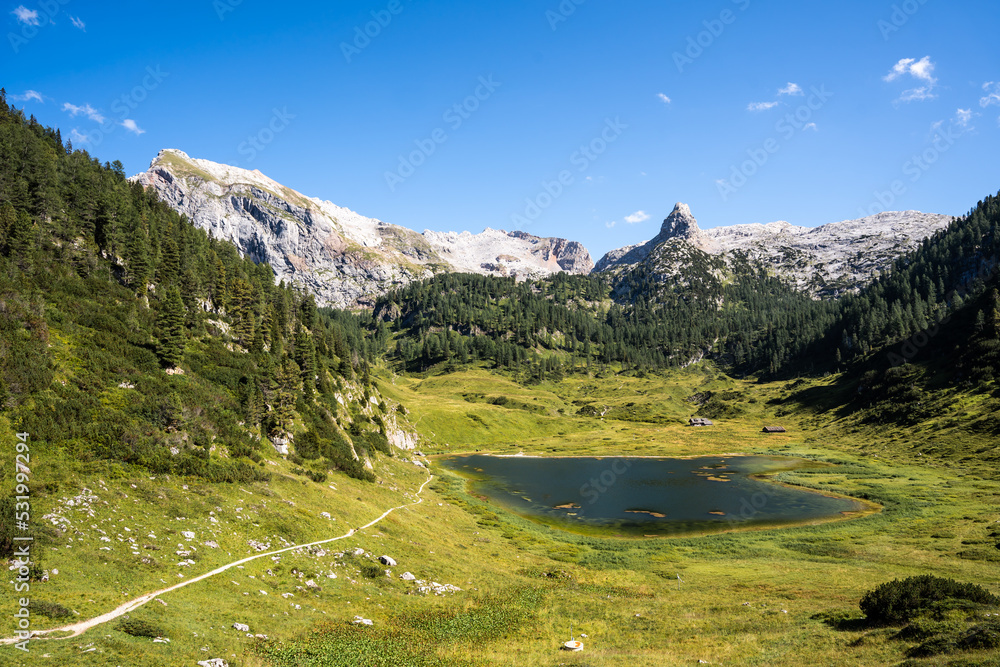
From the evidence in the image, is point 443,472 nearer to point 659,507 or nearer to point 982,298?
point 659,507

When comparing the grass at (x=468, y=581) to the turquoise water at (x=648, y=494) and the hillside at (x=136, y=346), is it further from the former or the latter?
the turquoise water at (x=648, y=494)

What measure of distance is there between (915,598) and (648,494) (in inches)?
3115

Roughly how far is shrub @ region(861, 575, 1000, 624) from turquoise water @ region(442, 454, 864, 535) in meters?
48.4

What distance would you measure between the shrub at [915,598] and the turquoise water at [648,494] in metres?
48.4

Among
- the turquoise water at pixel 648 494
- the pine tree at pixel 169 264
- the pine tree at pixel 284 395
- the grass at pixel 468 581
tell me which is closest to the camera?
Result: the grass at pixel 468 581

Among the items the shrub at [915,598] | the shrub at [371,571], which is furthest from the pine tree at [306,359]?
the shrub at [915,598]

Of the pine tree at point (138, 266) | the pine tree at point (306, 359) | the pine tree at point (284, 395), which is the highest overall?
the pine tree at point (138, 266)

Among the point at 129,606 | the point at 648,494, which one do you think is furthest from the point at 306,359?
the point at 648,494

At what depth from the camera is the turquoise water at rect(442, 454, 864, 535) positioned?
84562 millimetres

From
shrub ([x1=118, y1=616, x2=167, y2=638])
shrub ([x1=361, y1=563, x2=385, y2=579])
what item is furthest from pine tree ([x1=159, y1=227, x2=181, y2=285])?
shrub ([x1=118, y1=616, x2=167, y2=638])

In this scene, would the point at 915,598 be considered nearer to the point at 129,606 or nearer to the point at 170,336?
the point at 129,606

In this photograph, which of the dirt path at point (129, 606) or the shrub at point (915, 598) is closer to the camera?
the dirt path at point (129, 606)

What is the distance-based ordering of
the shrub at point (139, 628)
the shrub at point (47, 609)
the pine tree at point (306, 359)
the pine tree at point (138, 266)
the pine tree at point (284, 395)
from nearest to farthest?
the shrub at point (47, 609)
the shrub at point (139, 628)
the pine tree at point (284, 395)
the pine tree at point (138, 266)
the pine tree at point (306, 359)

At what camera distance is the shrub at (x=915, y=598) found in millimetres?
29344
